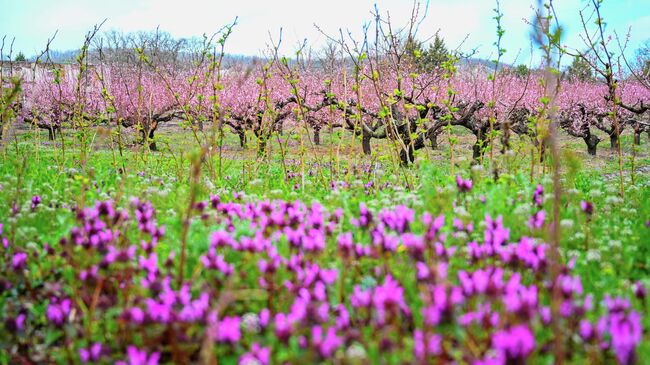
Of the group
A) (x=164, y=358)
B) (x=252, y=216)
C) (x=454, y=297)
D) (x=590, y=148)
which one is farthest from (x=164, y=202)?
(x=590, y=148)

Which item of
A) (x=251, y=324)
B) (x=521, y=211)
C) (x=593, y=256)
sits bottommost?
(x=251, y=324)

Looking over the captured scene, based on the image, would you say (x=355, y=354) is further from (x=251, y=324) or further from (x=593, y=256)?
(x=593, y=256)

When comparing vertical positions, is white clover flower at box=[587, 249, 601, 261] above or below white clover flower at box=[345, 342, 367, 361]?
above

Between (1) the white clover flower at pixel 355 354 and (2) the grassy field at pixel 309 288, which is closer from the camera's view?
(1) the white clover flower at pixel 355 354

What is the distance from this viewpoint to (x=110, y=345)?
8.11 ft

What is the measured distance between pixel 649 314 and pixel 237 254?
2.22m

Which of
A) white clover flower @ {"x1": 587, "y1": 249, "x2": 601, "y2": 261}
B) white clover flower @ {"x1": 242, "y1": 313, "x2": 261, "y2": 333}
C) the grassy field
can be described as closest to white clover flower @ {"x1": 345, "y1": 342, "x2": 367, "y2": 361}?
the grassy field

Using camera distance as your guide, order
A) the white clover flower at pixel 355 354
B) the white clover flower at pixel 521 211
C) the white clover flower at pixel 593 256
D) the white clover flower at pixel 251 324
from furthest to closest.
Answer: the white clover flower at pixel 521 211, the white clover flower at pixel 593 256, the white clover flower at pixel 251 324, the white clover flower at pixel 355 354

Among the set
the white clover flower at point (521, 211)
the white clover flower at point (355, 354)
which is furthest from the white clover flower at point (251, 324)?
the white clover flower at point (521, 211)

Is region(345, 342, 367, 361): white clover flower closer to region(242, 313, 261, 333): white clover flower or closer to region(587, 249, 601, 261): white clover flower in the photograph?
region(242, 313, 261, 333): white clover flower

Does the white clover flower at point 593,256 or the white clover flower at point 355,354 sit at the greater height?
the white clover flower at point 593,256

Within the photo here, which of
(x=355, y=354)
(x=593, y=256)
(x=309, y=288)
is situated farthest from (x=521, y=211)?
(x=355, y=354)

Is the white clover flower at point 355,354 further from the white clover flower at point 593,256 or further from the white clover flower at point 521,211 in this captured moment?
the white clover flower at point 521,211

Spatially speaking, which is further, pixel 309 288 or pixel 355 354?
pixel 309 288
